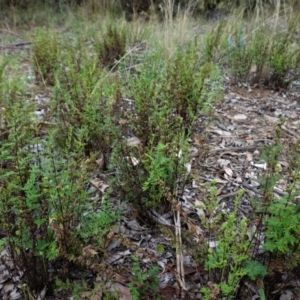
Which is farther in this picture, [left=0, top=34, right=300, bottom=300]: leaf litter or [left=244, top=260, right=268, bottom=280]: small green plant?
[left=0, top=34, right=300, bottom=300]: leaf litter

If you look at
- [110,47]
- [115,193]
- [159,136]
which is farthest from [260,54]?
[115,193]

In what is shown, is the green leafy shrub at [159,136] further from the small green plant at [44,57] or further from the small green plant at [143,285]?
the small green plant at [44,57]

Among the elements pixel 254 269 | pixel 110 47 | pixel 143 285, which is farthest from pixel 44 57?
pixel 254 269

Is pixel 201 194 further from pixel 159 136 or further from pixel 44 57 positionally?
pixel 44 57

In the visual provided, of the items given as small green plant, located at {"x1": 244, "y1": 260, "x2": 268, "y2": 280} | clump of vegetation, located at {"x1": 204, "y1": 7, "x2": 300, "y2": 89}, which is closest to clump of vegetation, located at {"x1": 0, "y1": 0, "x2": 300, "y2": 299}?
small green plant, located at {"x1": 244, "y1": 260, "x2": 268, "y2": 280}

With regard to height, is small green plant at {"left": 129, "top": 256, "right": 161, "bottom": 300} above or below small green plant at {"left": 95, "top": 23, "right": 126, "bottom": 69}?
below

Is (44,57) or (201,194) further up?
(44,57)

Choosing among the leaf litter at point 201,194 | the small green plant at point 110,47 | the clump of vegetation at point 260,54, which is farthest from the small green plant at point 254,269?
the small green plant at point 110,47

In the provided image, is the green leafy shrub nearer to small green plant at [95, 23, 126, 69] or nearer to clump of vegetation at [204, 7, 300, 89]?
→ clump of vegetation at [204, 7, 300, 89]

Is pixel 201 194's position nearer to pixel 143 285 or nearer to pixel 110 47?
pixel 143 285

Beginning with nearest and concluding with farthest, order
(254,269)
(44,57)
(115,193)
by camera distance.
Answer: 1. (254,269)
2. (115,193)
3. (44,57)

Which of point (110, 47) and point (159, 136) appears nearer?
point (159, 136)

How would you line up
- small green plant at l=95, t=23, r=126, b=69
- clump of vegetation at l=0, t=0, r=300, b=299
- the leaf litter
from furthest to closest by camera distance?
small green plant at l=95, t=23, r=126, b=69
the leaf litter
clump of vegetation at l=0, t=0, r=300, b=299

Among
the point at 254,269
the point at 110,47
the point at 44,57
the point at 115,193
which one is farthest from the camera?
the point at 110,47
